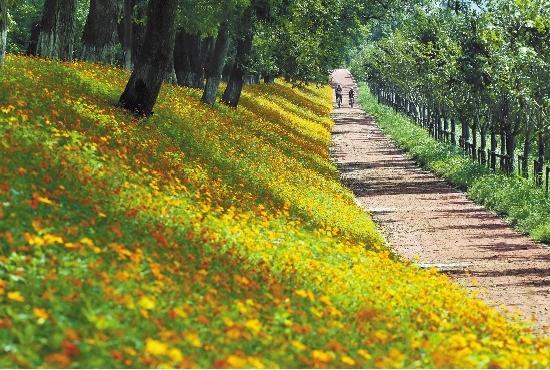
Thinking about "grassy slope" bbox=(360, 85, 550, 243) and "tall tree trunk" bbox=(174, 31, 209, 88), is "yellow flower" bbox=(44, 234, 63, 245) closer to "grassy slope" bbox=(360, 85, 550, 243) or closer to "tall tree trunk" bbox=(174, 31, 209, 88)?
"grassy slope" bbox=(360, 85, 550, 243)

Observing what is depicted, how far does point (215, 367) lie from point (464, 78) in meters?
33.9

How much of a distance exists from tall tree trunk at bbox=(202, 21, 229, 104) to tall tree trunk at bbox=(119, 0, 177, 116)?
1165cm

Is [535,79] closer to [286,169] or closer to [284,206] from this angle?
[286,169]

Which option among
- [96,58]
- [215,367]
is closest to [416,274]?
[215,367]

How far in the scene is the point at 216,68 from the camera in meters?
33.4

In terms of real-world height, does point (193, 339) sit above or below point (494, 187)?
above

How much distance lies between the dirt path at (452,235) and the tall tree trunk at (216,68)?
5.61m

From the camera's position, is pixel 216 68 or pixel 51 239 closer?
pixel 51 239

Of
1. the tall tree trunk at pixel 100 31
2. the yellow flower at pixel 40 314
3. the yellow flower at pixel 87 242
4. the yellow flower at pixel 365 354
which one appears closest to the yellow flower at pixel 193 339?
the yellow flower at pixel 40 314

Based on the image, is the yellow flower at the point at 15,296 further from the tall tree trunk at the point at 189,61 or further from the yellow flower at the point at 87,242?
the tall tree trunk at the point at 189,61

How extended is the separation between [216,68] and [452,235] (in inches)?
500

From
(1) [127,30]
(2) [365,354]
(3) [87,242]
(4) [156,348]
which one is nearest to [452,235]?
(3) [87,242]

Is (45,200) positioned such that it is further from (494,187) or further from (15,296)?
(494,187)

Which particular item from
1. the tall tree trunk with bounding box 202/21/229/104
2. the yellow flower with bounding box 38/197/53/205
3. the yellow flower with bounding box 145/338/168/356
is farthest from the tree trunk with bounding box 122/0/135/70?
the yellow flower with bounding box 145/338/168/356
